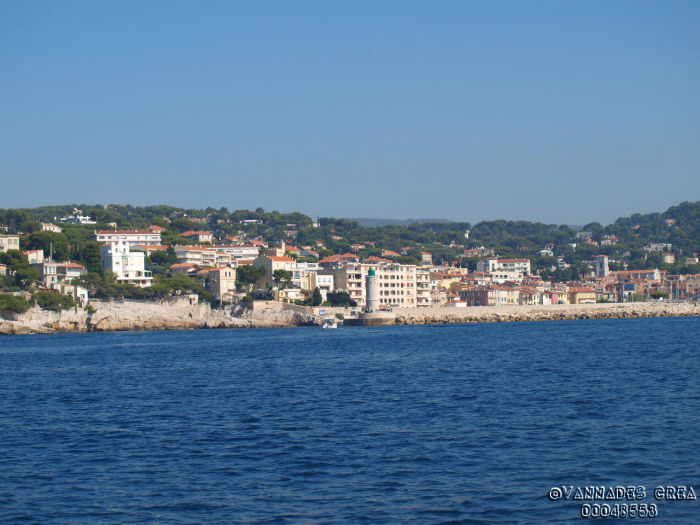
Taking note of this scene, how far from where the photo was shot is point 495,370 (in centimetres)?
3206

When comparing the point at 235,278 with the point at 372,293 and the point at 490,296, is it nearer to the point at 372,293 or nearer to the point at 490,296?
the point at 372,293

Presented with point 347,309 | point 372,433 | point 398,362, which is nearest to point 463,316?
point 347,309

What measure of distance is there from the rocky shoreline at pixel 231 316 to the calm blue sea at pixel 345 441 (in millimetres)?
39522

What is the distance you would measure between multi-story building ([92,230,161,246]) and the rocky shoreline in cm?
3096

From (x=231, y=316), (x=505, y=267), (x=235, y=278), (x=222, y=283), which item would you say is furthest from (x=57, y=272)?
(x=505, y=267)

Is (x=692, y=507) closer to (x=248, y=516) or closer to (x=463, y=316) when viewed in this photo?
(x=248, y=516)

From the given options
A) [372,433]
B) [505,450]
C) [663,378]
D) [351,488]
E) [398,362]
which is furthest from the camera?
[398,362]

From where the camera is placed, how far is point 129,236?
385ft

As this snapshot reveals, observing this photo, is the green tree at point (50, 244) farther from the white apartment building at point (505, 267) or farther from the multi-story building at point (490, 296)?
the white apartment building at point (505, 267)

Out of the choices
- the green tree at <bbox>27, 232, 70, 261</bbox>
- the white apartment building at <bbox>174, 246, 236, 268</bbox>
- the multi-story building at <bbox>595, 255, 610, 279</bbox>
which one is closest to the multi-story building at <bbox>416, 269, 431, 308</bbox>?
the white apartment building at <bbox>174, 246, 236, 268</bbox>

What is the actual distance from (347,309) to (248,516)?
7887 centimetres

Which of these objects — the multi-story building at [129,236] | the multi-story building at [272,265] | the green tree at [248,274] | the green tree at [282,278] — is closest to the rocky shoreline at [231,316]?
the green tree at [282,278]

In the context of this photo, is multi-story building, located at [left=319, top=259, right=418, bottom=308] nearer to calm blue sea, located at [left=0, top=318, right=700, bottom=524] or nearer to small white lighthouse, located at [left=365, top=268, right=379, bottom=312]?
small white lighthouse, located at [left=365, top=268, right=379, bottom=312]

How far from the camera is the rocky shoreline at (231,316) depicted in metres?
73.1
